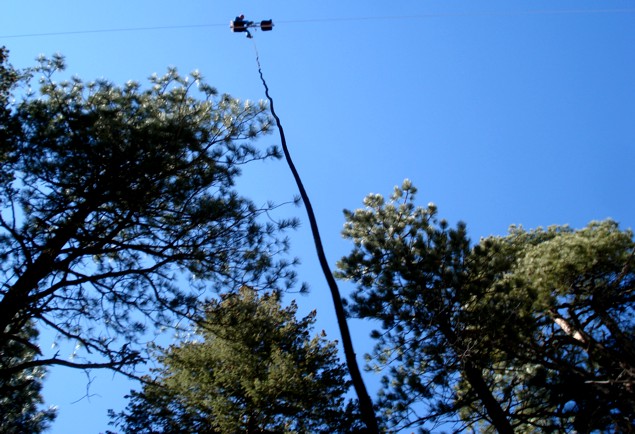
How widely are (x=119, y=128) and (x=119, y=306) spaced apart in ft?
8.79

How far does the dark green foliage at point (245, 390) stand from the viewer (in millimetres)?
9109

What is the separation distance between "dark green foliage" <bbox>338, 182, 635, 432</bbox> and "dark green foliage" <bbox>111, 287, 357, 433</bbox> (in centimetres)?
173

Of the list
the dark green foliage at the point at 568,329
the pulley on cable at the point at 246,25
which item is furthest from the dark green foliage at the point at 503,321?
the pulley on cable at the point at 246,25

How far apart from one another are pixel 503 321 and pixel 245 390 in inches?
201

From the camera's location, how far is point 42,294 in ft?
20.7

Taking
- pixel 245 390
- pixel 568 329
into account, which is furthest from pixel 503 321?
pixel 245 390

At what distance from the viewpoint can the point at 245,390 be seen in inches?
376

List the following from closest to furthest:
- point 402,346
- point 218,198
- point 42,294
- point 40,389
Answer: point 42,294 < point 218,198 < point 402,346 < point 40,389

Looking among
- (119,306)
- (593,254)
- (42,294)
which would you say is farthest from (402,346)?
(42,294)

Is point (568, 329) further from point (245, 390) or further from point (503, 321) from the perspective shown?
point (245, 390)

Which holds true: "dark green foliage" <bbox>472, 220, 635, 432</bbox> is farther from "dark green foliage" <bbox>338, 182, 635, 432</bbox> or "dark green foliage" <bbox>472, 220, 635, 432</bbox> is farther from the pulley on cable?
the pulley on cable

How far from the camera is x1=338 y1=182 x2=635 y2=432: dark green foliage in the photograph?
299 inches

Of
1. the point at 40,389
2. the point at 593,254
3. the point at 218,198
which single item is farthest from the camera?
the point at 40,389

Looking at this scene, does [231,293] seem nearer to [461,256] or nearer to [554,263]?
[461,256]
